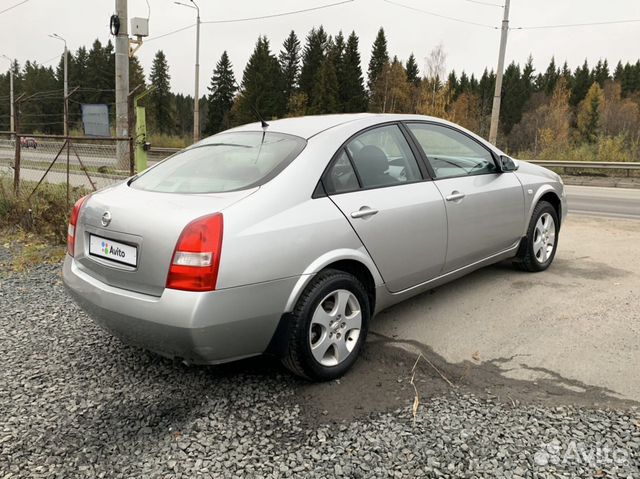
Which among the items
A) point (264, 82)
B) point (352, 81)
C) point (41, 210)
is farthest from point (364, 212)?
point (352, 81)

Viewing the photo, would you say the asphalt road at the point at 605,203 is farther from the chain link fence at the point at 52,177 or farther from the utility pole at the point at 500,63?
the chain link fence at the point at 52,177

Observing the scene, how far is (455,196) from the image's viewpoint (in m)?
3.87

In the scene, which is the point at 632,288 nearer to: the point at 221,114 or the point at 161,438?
the point at 161,438

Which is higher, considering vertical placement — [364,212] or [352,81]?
[352,81]

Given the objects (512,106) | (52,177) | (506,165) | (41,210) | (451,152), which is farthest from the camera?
(512,106)

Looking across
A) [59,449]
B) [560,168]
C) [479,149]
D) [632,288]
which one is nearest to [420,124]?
[479,149]

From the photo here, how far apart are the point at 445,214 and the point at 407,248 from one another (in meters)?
0.48

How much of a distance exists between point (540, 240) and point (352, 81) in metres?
64.0

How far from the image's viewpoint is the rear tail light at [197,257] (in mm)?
2533

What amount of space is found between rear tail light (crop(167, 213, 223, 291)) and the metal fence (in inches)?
208

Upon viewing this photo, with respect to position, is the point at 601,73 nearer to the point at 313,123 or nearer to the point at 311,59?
the point at 311,59

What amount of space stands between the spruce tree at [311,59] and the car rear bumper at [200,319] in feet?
218

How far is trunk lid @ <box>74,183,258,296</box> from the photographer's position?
2.63m

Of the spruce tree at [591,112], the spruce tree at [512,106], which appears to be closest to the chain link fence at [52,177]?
the spruce tree at [591,112]
